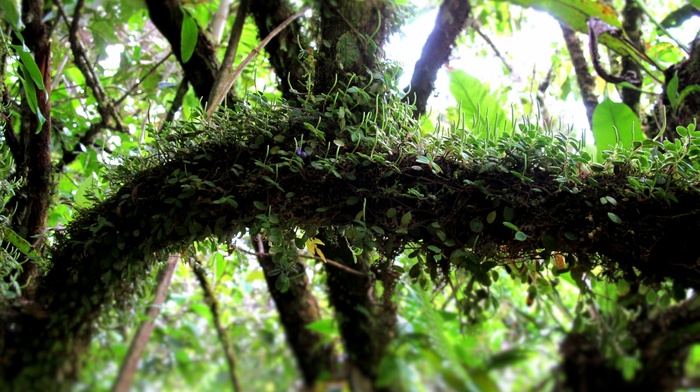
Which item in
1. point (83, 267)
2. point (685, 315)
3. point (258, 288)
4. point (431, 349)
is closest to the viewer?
point (431, 349)

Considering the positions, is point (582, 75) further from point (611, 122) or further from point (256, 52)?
point (256, 52)

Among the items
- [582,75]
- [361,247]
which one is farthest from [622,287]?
[582,75]

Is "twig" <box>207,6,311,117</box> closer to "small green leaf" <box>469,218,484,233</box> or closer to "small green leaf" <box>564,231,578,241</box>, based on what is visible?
"small green leaf" <box>469,218,484,233</box>

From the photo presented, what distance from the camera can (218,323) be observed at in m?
0.69

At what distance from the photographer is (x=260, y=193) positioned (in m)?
0.81

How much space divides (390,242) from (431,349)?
1.18 ft

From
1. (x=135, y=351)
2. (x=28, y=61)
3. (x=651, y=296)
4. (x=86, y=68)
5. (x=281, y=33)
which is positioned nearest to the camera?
(x=135, y=351)

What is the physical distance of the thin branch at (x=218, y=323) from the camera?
513 mm

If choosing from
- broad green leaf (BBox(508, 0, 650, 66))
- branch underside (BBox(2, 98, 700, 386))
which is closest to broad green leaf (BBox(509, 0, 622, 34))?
broad green leaf (BBox(508, 0, 650, 66))

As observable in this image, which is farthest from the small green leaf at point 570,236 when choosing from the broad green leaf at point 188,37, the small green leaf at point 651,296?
the broad green leaf at point 188,37

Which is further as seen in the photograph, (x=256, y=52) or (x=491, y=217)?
(x=256, y=52)

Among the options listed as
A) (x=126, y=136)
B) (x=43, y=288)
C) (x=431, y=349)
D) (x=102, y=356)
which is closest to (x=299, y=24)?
(x=126, y=136)

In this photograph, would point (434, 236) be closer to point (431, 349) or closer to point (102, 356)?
point (431, 349)

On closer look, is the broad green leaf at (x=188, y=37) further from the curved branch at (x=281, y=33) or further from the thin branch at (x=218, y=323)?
the thin branch at (x=218, y=323)
